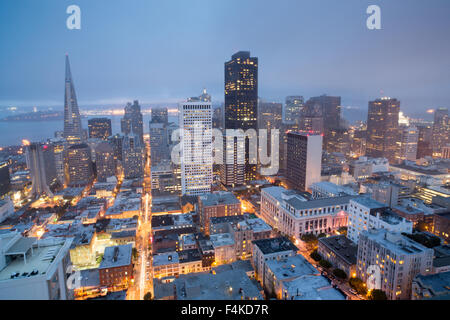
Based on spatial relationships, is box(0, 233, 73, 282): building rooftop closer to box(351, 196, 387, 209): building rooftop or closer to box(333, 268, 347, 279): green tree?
box(333, 268, 347, 279): green tree

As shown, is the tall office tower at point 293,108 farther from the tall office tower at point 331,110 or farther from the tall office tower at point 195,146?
the tall office tower at point 195,146

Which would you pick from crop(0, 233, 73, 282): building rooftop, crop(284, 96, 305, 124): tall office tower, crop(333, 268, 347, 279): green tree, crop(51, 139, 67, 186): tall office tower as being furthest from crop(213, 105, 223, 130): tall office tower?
crop(0, 233, 73, 282): building rooftop

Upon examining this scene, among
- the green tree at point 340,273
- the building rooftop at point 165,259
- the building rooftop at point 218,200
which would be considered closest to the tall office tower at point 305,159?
the building rooftop at point 218,200

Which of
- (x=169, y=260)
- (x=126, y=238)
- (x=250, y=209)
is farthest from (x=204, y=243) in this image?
(x=250, y=209)

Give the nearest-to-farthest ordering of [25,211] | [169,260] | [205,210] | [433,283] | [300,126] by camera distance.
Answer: [433,283] → [169,260] → [205,210] → [25,211] → [300,126]

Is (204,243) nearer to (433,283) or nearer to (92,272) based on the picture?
(92,272)

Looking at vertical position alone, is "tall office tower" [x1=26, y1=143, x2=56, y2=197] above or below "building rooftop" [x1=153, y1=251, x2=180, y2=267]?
above
